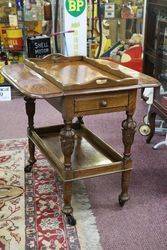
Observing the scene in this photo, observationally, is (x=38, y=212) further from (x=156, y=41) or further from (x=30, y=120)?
(x=156, y=41)

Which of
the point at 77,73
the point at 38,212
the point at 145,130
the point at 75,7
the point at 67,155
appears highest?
the point at 75,7

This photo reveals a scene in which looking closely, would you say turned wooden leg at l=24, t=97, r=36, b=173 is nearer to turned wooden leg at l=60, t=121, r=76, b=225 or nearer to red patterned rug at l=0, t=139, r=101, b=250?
red patterned rug at l=0, t=139, r=101, b=250

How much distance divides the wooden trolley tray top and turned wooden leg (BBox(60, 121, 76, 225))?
23 centimetres

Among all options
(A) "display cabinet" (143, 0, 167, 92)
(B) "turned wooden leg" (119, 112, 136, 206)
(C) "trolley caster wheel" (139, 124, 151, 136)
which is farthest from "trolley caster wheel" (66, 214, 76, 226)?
(A) "display cabinet" (143, 0, 167, 92)

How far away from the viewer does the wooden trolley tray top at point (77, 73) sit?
189cm

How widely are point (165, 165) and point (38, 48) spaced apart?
2233 mm

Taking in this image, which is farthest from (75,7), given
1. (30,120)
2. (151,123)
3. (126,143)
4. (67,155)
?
(67,155)

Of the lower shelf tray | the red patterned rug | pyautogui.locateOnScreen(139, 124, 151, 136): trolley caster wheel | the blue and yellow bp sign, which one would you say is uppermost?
the blue and yellow bp sign

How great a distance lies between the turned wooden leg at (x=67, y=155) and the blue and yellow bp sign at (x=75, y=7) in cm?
259

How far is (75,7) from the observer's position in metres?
4.16

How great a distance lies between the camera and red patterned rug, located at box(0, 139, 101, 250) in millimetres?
1983

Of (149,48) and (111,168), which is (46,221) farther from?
(149,48)

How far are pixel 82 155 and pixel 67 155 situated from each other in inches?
14.8

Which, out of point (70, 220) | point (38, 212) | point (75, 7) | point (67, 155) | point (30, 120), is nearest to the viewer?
point (67, 155)
